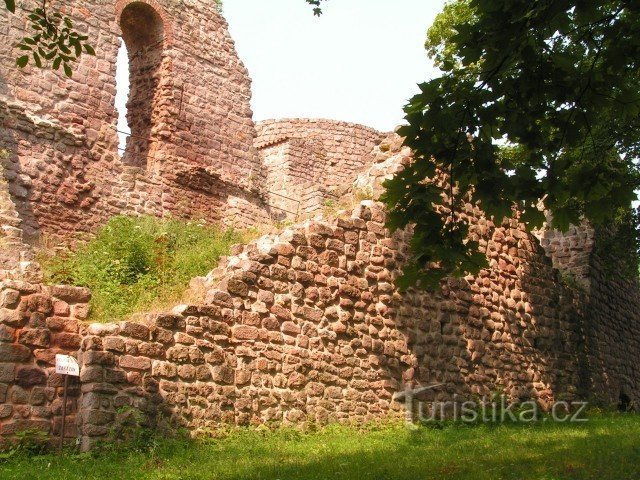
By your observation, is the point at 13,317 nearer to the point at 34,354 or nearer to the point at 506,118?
the point at 34,354

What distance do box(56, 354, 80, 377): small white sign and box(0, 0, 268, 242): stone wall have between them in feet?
17.1

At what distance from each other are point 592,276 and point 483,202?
10.5 m

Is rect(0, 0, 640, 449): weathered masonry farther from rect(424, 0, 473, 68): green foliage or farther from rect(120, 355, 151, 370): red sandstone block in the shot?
rect(424, 0, 473, 68): green foliage

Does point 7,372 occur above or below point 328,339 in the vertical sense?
below

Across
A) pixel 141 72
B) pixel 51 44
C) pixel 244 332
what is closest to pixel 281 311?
pixel 244 332

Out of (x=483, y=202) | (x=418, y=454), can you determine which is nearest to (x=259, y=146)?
(x=418, y=454)

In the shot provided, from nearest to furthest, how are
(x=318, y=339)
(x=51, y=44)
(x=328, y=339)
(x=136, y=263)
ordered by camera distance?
(x=51, y=44), (x=318, y=339), (x=328, y=339), (x=136, y=263)

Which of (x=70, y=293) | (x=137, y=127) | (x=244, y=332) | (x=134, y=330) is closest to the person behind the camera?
(x=134, y=330)

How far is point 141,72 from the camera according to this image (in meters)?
17.5

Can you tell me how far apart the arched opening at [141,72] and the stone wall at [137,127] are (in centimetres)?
3

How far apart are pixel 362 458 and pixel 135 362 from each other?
2541 millimetres

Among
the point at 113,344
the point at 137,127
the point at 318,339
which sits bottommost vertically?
the point at 113,344

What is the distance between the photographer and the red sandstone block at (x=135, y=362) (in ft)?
30.3

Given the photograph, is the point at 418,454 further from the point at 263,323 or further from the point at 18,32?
the point at 18,32
